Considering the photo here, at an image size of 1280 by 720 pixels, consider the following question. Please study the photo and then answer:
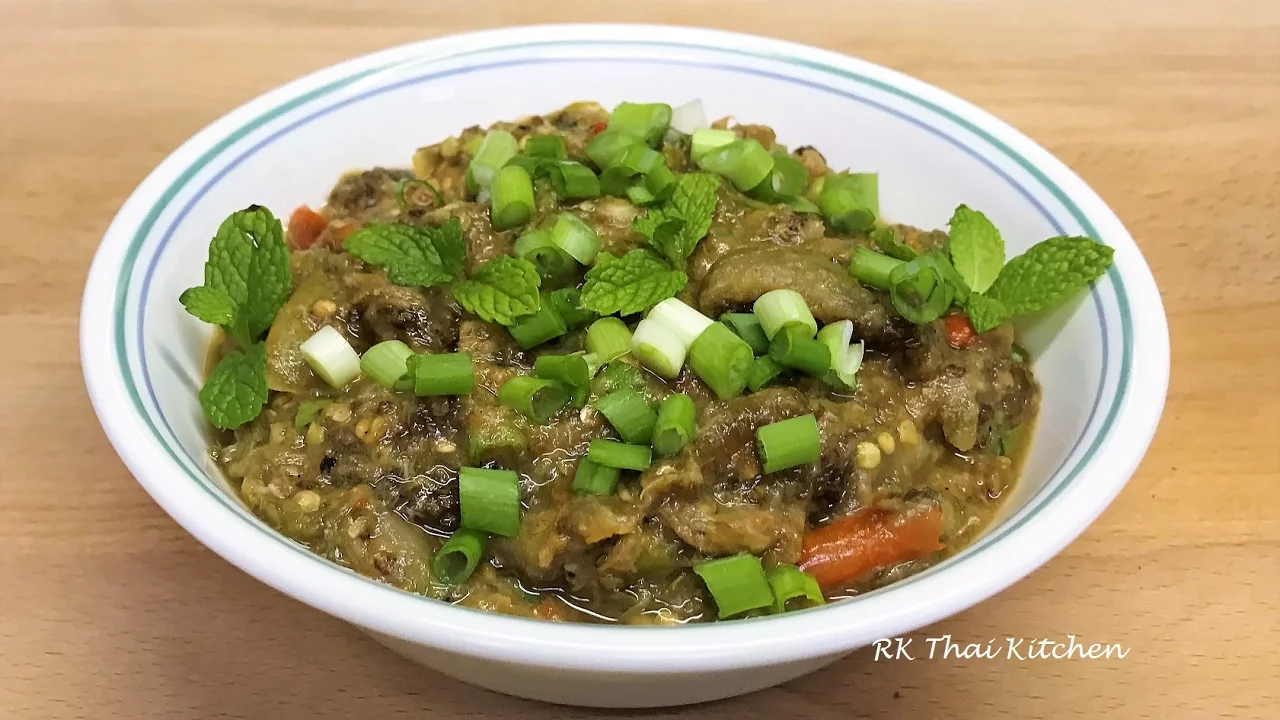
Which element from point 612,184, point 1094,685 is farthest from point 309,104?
point 1094,685

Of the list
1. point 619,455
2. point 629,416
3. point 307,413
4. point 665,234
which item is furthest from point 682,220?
point 307,413

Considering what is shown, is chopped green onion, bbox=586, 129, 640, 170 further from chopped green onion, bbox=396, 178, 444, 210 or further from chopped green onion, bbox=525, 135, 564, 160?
chopped green onion, bbox=396, 178, 444, 210

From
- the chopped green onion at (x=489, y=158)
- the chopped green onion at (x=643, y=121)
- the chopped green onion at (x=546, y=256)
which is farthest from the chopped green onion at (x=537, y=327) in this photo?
the chopped green onion at (x=643, y=121)

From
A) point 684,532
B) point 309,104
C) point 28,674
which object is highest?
point 309,104

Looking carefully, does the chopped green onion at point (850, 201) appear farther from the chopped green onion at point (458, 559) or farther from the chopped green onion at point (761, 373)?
the chopped green onion at point (458, 559)

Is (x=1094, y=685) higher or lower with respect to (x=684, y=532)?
lower

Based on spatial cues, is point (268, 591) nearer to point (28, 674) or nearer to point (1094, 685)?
point (28, 674)

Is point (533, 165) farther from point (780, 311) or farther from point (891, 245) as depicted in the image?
point (891, 245)
